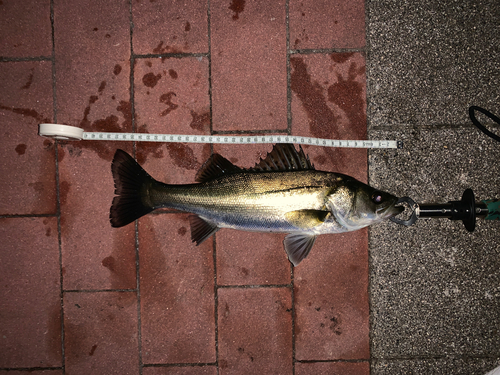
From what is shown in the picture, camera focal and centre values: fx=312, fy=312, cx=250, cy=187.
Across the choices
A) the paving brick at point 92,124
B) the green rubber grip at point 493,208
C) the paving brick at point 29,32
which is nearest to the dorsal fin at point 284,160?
the paving brick at point 92,124

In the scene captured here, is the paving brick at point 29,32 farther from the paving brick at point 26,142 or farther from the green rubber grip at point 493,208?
the green rubber grip at point 493,208

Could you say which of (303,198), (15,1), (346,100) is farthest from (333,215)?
(15,1)

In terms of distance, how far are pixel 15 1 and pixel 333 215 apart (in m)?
4.16

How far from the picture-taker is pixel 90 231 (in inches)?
135

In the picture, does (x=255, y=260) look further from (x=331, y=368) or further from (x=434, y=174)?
(x=434, y=174)

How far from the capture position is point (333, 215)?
293cm

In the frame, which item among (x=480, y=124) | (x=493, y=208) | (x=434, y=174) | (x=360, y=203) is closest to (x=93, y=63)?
(x=360, y=203)

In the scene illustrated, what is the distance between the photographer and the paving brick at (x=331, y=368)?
11.2 ft

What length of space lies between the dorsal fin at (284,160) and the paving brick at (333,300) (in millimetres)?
909

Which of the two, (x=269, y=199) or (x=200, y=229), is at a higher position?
(x=269, y=199)

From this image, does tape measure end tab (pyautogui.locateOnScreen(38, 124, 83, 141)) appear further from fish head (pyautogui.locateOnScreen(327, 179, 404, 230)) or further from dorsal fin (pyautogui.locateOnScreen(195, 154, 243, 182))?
fish head (pyautogui.locateOnScreen(327, 179, 404, 230))

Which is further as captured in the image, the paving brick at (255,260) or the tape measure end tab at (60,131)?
the paving brick at (255,260)

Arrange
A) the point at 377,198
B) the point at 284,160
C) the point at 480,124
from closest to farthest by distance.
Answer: the point at 377,198, the point at 284,160, the point at 480,124

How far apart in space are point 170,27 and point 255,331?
347cm
